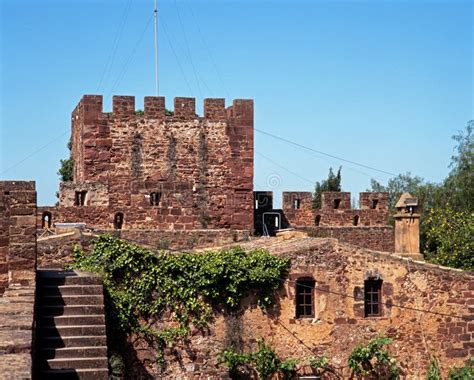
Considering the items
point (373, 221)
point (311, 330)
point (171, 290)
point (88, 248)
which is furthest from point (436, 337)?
point (373, 221)

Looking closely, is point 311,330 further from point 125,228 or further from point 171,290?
point 125,228

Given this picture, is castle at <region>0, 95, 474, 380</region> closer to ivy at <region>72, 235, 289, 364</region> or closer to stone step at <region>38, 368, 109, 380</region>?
stone step at <region>38, 368, 109, 380</region>

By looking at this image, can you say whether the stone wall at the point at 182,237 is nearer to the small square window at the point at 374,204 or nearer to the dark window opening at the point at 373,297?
the dark window opening at the point at 373,297

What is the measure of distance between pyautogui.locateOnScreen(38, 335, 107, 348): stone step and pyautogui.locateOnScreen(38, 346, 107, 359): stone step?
13 cm

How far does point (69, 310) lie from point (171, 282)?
12.3 ft

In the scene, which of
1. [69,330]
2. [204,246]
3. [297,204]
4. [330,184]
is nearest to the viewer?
[69,330]

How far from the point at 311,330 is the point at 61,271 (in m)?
5.74

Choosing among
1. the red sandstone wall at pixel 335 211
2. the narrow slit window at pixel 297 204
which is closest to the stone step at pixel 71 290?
the red sandstone wall at pixel 335 211

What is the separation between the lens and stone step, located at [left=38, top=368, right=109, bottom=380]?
52.2 ft

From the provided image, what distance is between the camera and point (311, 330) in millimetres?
21625

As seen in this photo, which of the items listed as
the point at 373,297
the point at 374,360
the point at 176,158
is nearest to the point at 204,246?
the point at 176,158

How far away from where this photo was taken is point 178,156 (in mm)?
28141

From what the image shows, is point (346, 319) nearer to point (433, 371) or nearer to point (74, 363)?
point (433, 371)

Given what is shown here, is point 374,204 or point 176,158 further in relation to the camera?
point 374,204
